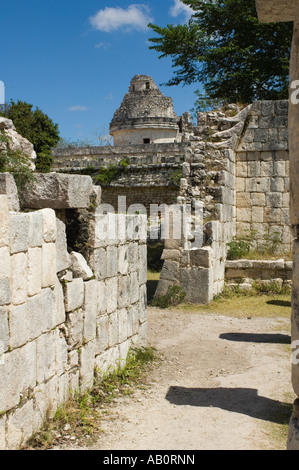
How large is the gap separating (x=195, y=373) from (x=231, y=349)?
119cm

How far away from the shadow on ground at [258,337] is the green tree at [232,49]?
11204mm

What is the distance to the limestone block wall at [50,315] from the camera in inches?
143

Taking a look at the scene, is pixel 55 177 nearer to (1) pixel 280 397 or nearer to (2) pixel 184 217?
(1) pixel 280 397

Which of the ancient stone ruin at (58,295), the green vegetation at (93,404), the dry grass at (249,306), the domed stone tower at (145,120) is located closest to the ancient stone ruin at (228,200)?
the dry grass at (249,306)

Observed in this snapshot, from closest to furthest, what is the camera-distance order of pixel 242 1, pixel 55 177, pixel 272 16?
1. pixel 272 16
2. pixel 55 177
3. pixel 242 1

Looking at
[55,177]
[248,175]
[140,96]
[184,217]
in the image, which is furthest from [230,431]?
[140,96]

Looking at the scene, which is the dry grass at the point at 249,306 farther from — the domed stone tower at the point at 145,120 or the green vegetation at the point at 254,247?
the domed stone tower at the point at 145,120

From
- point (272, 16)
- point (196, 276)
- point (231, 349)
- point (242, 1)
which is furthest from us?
point (242, 1)

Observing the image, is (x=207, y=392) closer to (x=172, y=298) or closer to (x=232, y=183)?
(x=172, y=298)

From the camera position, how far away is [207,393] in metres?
5.50

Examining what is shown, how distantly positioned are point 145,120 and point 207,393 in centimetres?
2278

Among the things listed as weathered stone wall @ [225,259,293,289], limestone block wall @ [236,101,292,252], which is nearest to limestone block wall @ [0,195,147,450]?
weathered stone wall @ [225,259,293,289]

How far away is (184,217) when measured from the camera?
33.6 feet

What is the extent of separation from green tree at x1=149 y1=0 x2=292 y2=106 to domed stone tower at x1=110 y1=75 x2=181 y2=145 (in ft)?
24.0
